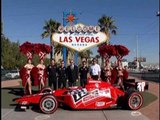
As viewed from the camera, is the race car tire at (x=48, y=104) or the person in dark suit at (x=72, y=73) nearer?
the race car tire at (x=48, y=104)

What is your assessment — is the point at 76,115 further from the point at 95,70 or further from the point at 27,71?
the point at 95,70

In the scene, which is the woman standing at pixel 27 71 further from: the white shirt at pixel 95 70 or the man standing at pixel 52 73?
the white shirt at pixel 95 70

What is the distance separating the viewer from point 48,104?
12094mm

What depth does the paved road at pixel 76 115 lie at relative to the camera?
1106 cm

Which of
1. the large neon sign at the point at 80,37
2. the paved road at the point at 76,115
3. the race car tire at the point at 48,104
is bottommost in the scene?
the paved road at the point at 76,115

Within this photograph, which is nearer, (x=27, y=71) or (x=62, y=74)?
(x=27, y=71)

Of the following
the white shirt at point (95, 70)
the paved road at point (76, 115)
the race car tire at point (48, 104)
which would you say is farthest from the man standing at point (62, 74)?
the race car tire at point (48, 104)

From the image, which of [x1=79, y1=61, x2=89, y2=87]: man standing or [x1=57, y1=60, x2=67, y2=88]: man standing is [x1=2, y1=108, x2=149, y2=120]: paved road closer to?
[x1=57, y1=60, x2=67, y2=88]: man standing

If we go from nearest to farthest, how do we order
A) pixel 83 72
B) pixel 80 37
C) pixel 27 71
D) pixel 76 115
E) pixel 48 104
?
pixel 76 115, pixel 48 104, pixel 27 71, pixel 83 72, pixel 80 37

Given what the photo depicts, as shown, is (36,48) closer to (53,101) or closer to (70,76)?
(70,76)

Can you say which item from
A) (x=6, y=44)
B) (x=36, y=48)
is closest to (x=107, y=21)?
(x=6, y=44)

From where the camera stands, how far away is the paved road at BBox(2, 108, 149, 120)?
11062 millimetres

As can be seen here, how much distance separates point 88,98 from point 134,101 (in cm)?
156

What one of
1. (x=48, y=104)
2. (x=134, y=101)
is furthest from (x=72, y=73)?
(x=48, y=104)
